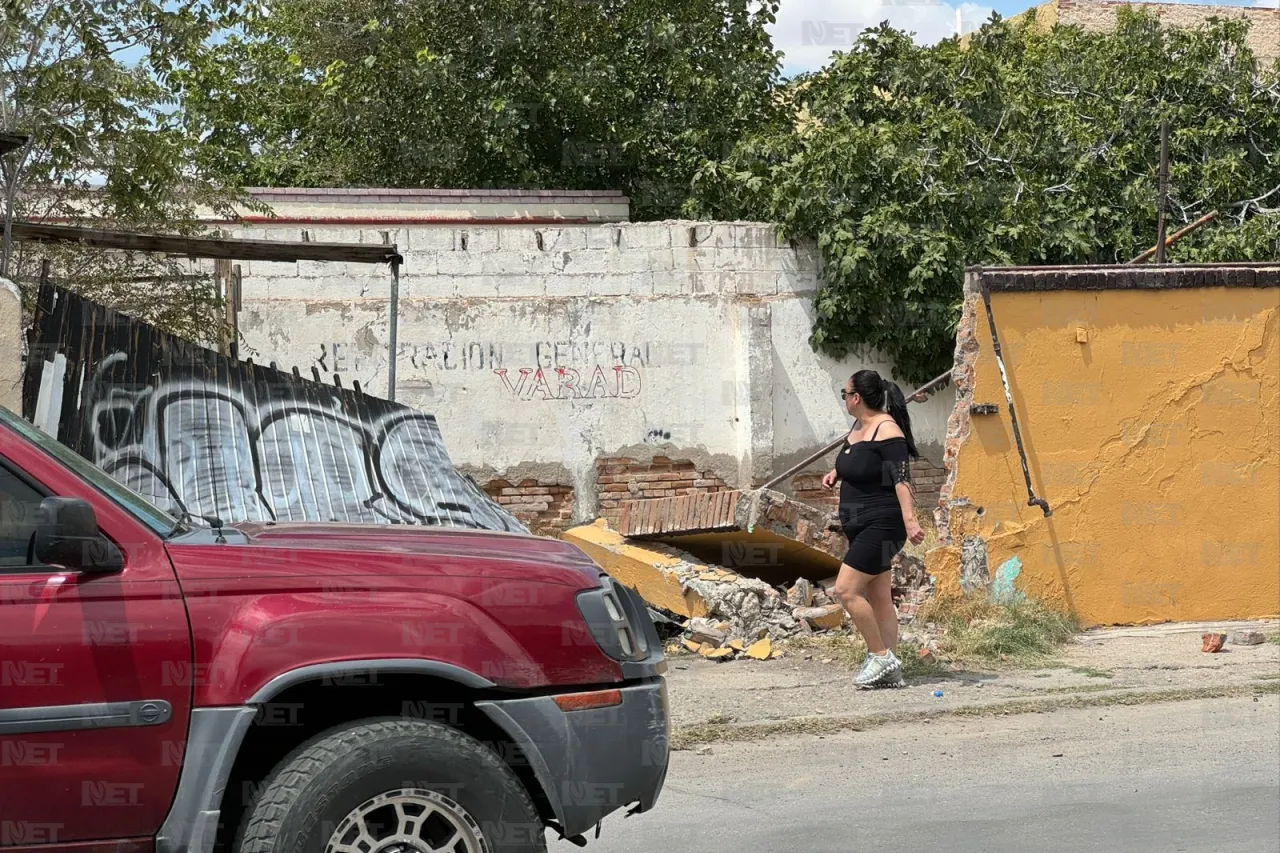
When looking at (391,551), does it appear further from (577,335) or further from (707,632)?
(577,335)

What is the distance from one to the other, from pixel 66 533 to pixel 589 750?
150 cm

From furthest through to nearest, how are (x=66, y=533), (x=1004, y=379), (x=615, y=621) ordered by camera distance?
(x=1004, y=379)
(x=615, y=621)
(x=66, y=533)

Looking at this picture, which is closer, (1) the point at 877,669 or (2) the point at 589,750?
(2) the point at 589,750

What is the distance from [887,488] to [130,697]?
4986 millimetres

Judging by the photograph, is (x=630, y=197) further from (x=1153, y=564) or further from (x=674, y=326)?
(x=1153, y=564)

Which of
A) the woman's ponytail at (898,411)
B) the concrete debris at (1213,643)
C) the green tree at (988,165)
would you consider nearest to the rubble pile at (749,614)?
the woman's ponytail at (898,411)

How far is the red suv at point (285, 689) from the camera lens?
353 cm

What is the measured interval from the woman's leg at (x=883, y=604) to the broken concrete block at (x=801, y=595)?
5.42ft

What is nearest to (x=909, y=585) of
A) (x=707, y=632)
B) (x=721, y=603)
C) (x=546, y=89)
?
(x=721, y=603)

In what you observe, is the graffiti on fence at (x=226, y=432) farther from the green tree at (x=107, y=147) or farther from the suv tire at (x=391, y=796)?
the suv tire at (x=391, y=796)

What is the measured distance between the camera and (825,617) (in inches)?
364

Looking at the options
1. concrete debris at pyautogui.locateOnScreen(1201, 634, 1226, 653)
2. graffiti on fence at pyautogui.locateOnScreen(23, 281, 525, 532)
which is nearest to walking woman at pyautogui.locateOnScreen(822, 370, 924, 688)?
graffiti on fence at pyautogui.locateOnScreen(23, 281, 525, 532)

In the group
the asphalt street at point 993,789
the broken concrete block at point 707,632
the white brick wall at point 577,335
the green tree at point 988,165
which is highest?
the green tree at point 988,165

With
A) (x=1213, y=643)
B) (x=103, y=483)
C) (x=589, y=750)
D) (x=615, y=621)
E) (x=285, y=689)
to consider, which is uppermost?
(x=103, y=483)
